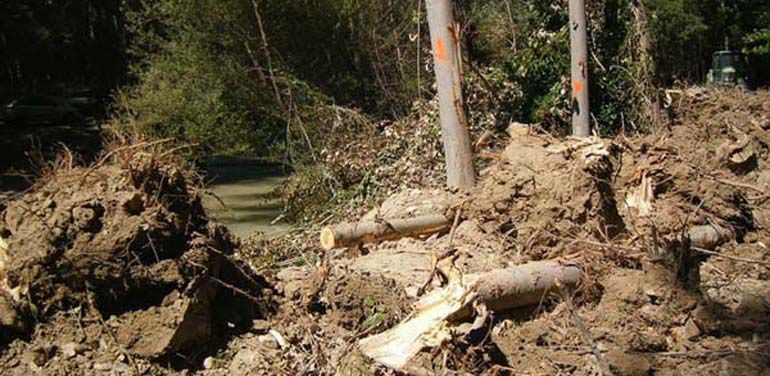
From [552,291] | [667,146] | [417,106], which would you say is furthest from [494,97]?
[552,291]

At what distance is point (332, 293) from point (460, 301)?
0.94 m

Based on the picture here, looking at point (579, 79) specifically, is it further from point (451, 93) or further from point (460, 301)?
point (460, 301)

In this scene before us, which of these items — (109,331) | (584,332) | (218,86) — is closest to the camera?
(109,331)

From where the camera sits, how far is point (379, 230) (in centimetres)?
771

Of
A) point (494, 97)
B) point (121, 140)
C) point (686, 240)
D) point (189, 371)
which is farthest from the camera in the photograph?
point (494, 97)

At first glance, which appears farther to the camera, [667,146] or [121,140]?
[667,146]

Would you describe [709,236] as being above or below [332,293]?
below

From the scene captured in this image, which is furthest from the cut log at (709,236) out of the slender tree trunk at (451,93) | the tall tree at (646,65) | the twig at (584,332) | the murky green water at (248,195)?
the tall tree at (646,65)

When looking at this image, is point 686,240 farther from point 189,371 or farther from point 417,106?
point 417,106

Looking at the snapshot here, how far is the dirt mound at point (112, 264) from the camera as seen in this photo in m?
4.89

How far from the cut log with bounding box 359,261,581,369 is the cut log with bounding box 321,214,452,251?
1.88 m

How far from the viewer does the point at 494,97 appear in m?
13.3

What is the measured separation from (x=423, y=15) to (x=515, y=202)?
7.57 metres

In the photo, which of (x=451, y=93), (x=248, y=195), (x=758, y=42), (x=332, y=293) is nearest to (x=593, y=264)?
(x=332, y=293)
